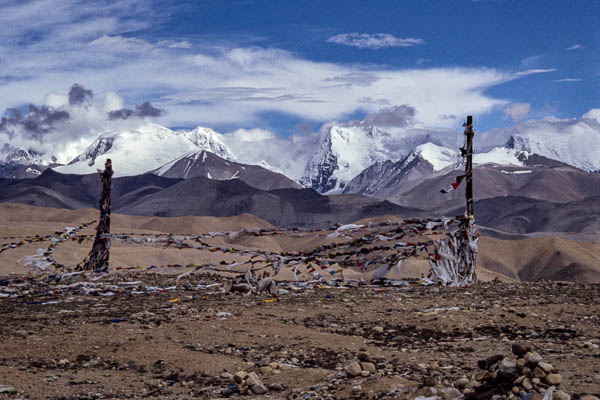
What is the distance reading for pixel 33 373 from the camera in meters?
6.00

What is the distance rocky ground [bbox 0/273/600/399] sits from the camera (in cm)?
501

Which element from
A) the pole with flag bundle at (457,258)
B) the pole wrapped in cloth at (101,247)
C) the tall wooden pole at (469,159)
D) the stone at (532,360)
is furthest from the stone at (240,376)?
the pole wrapped in cloth at (101,247)

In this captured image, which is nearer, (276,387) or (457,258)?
(276,387)

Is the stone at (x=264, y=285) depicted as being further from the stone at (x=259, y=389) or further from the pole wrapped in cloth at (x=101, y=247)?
the stone at (x=259, y=389)

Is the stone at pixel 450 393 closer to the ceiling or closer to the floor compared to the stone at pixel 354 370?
closer to the ceiling

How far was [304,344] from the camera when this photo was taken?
6977mm

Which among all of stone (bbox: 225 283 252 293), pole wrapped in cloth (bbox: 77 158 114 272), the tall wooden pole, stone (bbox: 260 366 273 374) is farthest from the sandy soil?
the tall wooden pole

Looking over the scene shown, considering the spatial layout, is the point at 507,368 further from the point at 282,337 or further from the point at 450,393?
the point at 282,337

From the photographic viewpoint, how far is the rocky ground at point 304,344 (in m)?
5.01

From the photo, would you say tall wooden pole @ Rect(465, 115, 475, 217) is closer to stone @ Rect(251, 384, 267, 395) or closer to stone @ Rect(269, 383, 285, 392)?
stone @ Rect(269, 383, 285, 392)

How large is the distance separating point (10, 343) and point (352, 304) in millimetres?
4484

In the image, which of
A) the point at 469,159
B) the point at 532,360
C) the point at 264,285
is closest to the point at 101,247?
the point at 264,285

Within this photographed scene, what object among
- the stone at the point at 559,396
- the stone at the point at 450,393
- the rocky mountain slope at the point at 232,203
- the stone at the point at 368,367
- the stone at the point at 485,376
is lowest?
the rocky mountain slope at the point at 232,203

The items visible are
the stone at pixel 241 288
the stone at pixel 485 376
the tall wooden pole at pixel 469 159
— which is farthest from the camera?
the tall wooden pole at pixel 469 159
